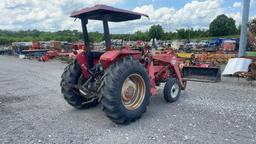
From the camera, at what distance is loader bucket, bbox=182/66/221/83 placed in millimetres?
8664

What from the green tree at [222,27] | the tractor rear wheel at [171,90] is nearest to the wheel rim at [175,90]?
the tractor rear wheel at [171,90]

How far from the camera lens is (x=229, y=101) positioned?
597 cm

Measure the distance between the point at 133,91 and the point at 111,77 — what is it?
783mm

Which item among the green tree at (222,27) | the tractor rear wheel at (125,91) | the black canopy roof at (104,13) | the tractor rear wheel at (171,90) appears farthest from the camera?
the green tree at (222,27)

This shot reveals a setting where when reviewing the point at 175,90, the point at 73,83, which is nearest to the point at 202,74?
the point at 175,90

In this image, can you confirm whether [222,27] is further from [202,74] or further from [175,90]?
[175,90]

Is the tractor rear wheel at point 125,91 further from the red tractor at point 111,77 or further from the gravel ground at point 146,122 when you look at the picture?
the gravel ground at point 146,122

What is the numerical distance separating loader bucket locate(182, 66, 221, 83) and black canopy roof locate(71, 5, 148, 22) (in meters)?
4.36

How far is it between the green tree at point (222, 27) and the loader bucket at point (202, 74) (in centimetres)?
6080

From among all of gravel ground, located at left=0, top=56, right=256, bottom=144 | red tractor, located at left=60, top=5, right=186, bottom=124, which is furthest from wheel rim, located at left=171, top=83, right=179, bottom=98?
gravel ground, located at left=0, top=56, right=256, bottom=144

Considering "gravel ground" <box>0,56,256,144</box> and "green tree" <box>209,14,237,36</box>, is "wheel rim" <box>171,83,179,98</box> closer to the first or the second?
"gravel ground" <box>0,56,256,144</box>

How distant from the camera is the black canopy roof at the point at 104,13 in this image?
14.4 ft

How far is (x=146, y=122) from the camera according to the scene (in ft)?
15.1

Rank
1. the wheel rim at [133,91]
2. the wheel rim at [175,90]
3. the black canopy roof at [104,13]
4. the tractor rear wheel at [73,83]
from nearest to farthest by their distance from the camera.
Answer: the black canopy roof at [104,13]
the wheel rim at [133,91]
the tractor rear wheel at [73,83]
the wheel rim at [175,90]
